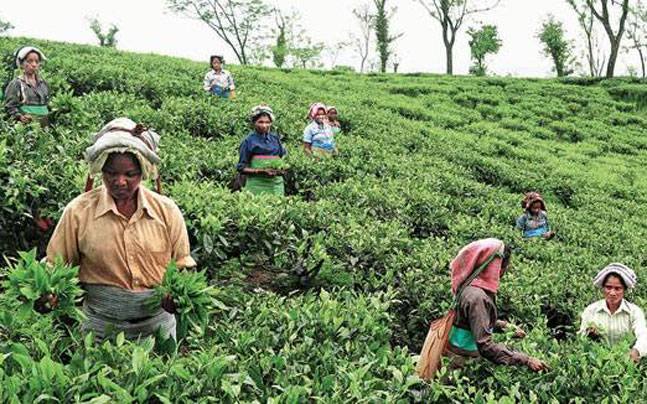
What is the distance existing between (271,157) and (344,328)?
12.2ft

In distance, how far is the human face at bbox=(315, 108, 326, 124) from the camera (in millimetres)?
9531

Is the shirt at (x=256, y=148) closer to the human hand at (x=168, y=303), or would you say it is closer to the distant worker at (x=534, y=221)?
the distant worker at (x=534, y=221)

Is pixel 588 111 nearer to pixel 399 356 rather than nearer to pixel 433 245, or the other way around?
pixel 433 245

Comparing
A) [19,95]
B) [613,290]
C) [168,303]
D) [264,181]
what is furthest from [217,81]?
[168,303]

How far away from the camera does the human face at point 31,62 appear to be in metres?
7.62

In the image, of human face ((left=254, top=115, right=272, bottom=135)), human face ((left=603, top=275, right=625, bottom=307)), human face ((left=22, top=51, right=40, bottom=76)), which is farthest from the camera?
human face ((left=22, top=51, right=40, bottom=76))

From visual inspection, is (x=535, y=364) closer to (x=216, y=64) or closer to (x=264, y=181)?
(x=264, y=181)

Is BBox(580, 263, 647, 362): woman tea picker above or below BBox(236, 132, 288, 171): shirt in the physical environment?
below

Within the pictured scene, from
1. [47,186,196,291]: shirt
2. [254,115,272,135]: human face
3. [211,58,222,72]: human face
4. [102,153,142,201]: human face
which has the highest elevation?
[211,58,222,72]: human face

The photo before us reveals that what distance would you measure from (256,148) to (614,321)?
397cm

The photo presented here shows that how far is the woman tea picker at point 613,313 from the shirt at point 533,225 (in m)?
3.74

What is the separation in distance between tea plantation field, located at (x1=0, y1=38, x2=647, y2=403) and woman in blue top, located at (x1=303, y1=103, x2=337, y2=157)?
11.5 inches

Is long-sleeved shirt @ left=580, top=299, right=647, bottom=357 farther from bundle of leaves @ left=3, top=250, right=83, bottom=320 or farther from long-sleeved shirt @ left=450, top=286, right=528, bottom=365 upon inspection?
bundle of leaves @ left=3, top=250, right=83, bottom=320

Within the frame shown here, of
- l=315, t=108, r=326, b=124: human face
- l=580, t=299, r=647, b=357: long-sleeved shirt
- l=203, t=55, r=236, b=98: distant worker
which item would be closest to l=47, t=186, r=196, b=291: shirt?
l=580, t=299, r=647, b=357: long-sleeved shirt
